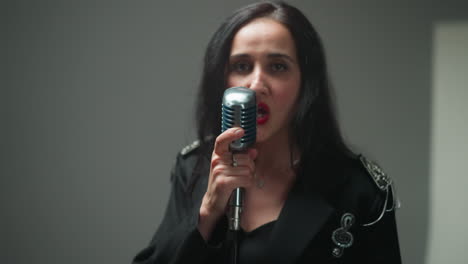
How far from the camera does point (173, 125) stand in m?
1.56

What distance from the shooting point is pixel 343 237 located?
39.2 inches

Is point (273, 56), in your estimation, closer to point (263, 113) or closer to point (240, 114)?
point (263, 113)

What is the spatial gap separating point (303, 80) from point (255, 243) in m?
0.43

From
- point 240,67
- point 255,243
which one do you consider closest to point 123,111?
point 240,67

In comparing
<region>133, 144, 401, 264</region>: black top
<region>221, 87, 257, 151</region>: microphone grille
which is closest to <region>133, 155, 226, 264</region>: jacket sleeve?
<region>133, 144, 401, 264</region>: black top

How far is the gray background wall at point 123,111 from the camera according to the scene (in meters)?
1.47

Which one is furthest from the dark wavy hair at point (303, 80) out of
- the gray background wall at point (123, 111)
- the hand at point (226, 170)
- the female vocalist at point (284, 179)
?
the gray background wall at point (123, 111)

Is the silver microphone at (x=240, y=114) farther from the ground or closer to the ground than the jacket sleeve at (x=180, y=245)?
farther from the ground

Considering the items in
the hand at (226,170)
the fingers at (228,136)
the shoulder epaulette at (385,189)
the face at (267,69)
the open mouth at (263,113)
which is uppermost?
the face at (267,69)

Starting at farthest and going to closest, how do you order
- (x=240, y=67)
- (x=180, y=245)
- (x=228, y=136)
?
(x=240, y=67)
(x=180, y=245)
(x=228, y=136)

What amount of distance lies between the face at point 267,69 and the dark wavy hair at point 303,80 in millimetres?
23

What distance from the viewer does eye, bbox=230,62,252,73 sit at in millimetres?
1033

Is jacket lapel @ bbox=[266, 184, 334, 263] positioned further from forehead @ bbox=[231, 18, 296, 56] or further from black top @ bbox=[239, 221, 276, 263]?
forehead @ bbox=[231, 18, 296, 56]

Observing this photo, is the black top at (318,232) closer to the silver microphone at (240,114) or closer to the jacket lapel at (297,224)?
the jacket lapel at (297,224)
